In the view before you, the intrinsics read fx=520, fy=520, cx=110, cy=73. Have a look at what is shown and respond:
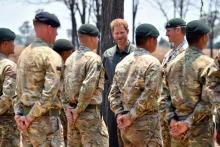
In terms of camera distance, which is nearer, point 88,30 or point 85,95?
point 85,95

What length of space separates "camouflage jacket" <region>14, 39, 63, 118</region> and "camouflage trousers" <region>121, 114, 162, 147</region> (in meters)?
0.98

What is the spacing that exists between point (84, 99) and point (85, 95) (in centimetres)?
5

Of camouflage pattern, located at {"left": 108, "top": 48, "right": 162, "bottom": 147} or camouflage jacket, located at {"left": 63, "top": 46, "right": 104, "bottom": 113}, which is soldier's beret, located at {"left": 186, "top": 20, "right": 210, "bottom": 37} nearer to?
camouflage pattern, located at {"left": 108, "top": 48, "right": 162, "bottom": 147}

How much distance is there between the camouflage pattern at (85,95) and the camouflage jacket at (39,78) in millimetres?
349

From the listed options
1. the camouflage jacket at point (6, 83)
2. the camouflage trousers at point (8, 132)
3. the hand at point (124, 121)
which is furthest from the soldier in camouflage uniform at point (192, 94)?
the camouflage trousers at point (8, 132)

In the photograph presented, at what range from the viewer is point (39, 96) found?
20.1 ft

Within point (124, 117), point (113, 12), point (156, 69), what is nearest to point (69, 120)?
point (124, 117)

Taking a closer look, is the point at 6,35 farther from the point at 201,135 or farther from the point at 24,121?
the point at 201,135

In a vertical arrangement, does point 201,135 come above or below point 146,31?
below

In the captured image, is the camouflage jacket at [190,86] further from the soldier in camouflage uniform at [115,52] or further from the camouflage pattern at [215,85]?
the soldier in camouflage uniform at [115,52]

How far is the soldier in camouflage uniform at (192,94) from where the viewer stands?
528 centimetres

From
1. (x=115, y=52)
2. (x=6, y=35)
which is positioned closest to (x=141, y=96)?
(x=115, y=52)

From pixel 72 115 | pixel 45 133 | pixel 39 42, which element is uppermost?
pixel 39 42

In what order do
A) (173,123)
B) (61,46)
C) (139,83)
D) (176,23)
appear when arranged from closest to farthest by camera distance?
(173,123) < (139,83) < (176,23) < (61,46)
